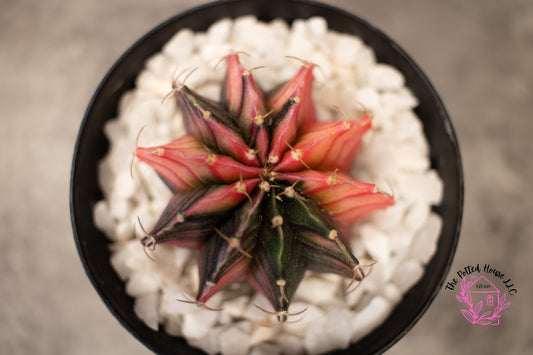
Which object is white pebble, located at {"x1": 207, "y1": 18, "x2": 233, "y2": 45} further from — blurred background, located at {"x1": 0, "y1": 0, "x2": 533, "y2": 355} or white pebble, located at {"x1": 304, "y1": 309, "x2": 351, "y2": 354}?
white pebble, located at {"x1": 304, "y1": 309, "x2": 351, "y2": 354}

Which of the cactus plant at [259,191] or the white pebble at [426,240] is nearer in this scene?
the cactus plant at [259,191]

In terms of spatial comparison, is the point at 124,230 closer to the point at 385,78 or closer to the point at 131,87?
the point at 131,87

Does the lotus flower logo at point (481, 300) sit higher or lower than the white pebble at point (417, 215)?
lower

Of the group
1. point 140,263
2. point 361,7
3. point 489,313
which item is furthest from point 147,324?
point 361,7

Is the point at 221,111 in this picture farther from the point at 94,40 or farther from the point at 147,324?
the point at 94,40

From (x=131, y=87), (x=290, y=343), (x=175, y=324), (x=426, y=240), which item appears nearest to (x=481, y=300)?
(x=426, y=240)

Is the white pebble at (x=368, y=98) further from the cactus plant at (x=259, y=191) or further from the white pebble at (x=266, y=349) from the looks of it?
the white pebble at (x=266, y=349)

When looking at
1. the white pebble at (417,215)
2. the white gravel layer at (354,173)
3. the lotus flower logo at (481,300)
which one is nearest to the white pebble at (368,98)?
the white gravel layer at (354,173)
